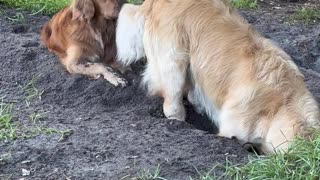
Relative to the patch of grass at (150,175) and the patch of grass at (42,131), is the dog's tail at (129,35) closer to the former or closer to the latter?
the patch of grass at (42,131)

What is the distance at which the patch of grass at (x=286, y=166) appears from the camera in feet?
13.7

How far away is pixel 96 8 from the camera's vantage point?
6.38 m

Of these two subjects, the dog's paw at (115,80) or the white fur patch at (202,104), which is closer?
the white fur patch at (202,104)

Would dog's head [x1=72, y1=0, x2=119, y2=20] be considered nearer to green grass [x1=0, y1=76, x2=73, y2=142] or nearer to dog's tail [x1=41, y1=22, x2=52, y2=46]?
dog's tail [x1=41, y1=22, x2=52, y2=46]

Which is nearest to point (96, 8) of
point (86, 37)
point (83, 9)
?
point (83, 9)

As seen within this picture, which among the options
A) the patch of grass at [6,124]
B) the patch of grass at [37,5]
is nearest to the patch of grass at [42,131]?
the patch of grass at [6,124]

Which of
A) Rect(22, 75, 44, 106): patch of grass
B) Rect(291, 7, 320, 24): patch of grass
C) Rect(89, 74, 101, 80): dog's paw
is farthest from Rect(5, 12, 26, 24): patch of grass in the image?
Rect(291, 7, 320, 24): patch of grass

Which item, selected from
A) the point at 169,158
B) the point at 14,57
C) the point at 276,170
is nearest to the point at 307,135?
the point at 276,170

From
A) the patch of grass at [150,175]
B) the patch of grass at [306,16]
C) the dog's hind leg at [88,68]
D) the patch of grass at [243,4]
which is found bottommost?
the patch of grass at [243,4]

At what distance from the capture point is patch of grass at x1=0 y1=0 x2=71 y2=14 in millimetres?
8125

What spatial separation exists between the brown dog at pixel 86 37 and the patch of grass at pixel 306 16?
3021 millimetres

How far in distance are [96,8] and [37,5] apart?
199cm

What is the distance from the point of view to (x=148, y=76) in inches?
229

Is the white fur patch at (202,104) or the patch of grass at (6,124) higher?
the white fur patch at (202,104)
